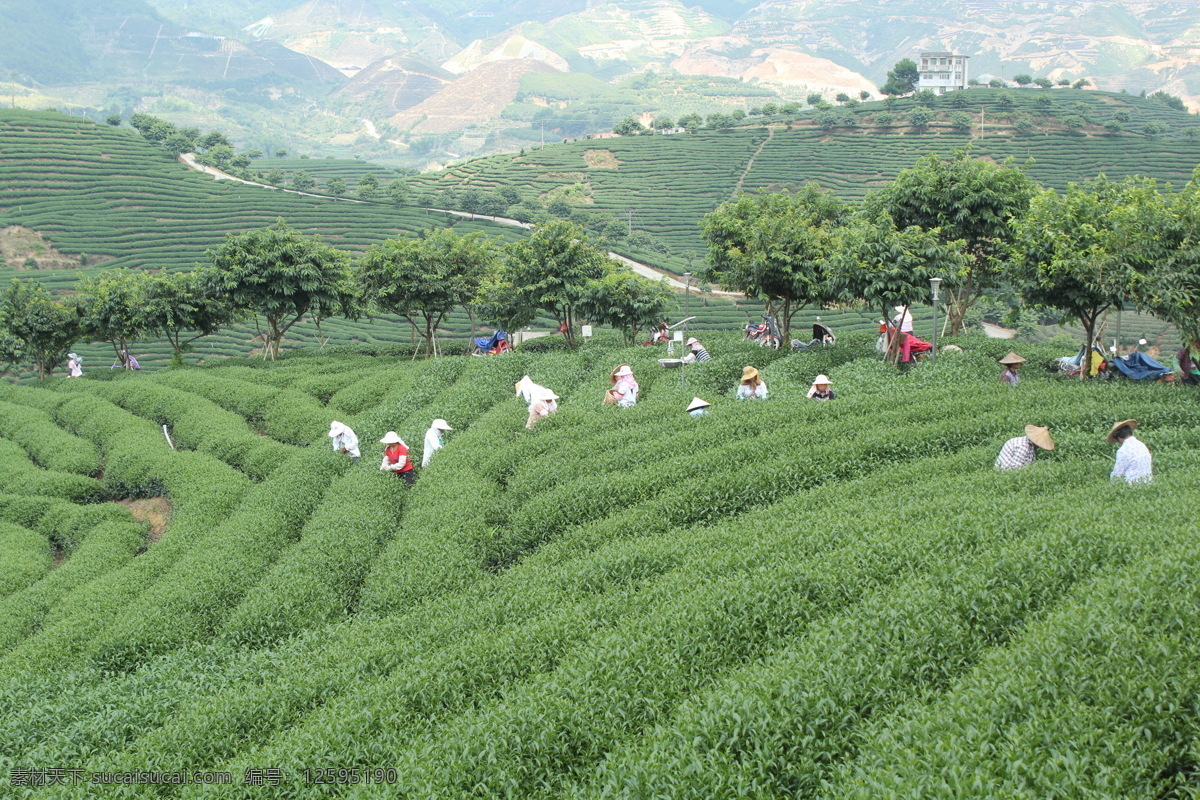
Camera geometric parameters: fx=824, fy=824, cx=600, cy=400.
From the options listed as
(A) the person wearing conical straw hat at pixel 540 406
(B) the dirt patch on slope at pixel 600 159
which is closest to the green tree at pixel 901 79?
(B) the dirt patch on slope at pixel 600 159

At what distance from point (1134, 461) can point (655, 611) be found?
6.02m

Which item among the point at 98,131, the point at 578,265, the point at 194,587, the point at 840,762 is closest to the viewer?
the point at 840,762

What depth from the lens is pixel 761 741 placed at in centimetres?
587

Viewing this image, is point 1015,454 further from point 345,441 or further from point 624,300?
point 624,300

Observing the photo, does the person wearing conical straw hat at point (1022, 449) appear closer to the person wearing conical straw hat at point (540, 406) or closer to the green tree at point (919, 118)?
the person wearing conical straw hat at point (540, 406)

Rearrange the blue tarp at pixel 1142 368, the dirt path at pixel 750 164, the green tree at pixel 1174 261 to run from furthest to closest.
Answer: the dirt path at pixel 750 164 → the blue tarp at pixel 1142 368 → the green tree at pixel 1174 261

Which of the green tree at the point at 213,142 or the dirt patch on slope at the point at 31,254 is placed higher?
the green tree at the point at 213,142

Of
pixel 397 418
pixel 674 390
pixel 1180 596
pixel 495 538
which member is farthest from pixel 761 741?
pixel 397 418

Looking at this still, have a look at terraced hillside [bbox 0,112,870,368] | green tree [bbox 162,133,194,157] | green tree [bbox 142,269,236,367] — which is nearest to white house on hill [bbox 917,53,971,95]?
terraced hillside [bbox 0,112,870,368]

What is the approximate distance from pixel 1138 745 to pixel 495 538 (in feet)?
27.2

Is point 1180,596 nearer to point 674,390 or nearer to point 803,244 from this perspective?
point 674,390

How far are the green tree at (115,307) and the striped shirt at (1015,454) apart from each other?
29001 mm

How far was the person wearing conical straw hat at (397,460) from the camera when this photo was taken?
15.0m

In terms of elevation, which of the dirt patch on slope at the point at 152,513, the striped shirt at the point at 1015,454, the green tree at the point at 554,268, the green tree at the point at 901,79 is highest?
the green tree at the point at 901,79
